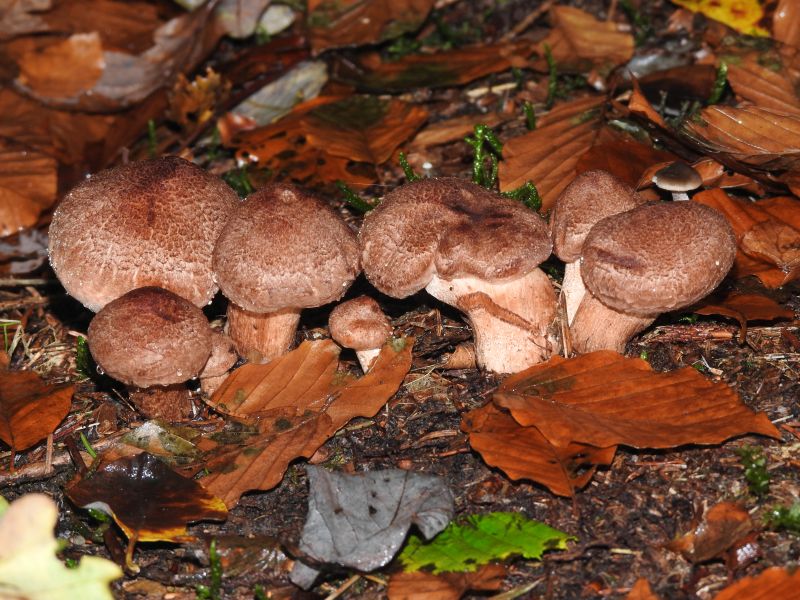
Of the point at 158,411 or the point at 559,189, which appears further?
the point at 559,189

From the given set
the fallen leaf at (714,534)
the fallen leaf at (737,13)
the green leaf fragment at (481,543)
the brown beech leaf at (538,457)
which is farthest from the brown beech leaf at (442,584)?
the fallen leaf at (737,13)

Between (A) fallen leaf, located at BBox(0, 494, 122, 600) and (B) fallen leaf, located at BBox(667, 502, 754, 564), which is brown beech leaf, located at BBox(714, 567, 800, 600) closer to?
(B) fallen leaf, located at BBox(667, 502, 754, 564)

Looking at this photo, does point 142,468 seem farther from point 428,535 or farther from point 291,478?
point 428,535

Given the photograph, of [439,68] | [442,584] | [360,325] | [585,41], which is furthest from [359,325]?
[585,41]

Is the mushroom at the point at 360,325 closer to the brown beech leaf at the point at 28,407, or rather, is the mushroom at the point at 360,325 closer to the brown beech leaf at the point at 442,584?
the brown beech leaf at the point at 442,584

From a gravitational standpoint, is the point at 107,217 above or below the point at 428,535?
above

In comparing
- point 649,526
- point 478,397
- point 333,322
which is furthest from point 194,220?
point 649,526
